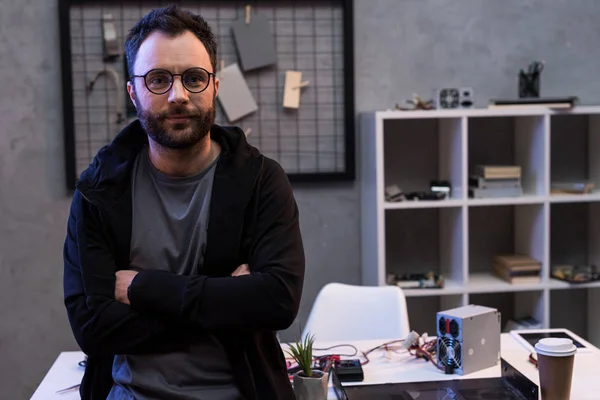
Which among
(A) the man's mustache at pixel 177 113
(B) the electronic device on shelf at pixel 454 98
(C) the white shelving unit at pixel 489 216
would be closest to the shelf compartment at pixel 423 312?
(C) the white shelving unit at pixel 489 216

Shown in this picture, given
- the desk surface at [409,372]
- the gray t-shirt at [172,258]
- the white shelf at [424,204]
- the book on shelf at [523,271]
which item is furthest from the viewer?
the book on shelf at [523,271]

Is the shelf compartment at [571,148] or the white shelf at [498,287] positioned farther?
the shelf compartment at [571,148]

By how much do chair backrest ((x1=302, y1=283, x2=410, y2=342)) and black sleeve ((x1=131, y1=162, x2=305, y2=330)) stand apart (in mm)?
1034

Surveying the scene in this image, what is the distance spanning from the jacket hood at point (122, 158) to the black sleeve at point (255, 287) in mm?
119

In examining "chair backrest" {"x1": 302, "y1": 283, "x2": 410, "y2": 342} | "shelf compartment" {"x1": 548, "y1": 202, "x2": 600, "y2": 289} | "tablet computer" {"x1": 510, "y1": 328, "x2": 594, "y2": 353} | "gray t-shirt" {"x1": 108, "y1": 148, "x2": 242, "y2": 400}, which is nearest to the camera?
"gray t-shirt" {"x1": 108, "y1": 148, "x2": 242, "y2": 400}

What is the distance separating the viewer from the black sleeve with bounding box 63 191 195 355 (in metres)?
1.77

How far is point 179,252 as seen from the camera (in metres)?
1.85

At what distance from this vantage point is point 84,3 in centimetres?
335

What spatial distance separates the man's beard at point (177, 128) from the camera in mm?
1835

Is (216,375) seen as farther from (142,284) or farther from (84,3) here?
(84,3)

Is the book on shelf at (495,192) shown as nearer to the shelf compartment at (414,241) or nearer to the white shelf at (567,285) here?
the shelf compartment at (414,241)

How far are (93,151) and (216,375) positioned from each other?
1.94 metres

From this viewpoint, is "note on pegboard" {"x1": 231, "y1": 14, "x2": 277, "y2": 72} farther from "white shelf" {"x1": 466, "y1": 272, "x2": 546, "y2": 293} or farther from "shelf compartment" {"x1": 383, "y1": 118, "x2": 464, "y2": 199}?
"white shelf" {"x1": 466, "y1": 272, "x2": 546, "y2": 293}

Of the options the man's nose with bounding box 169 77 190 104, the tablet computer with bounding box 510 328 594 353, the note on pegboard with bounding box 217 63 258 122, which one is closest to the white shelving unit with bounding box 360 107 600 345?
the note on pegboard with bounding box 217 63 258 122
